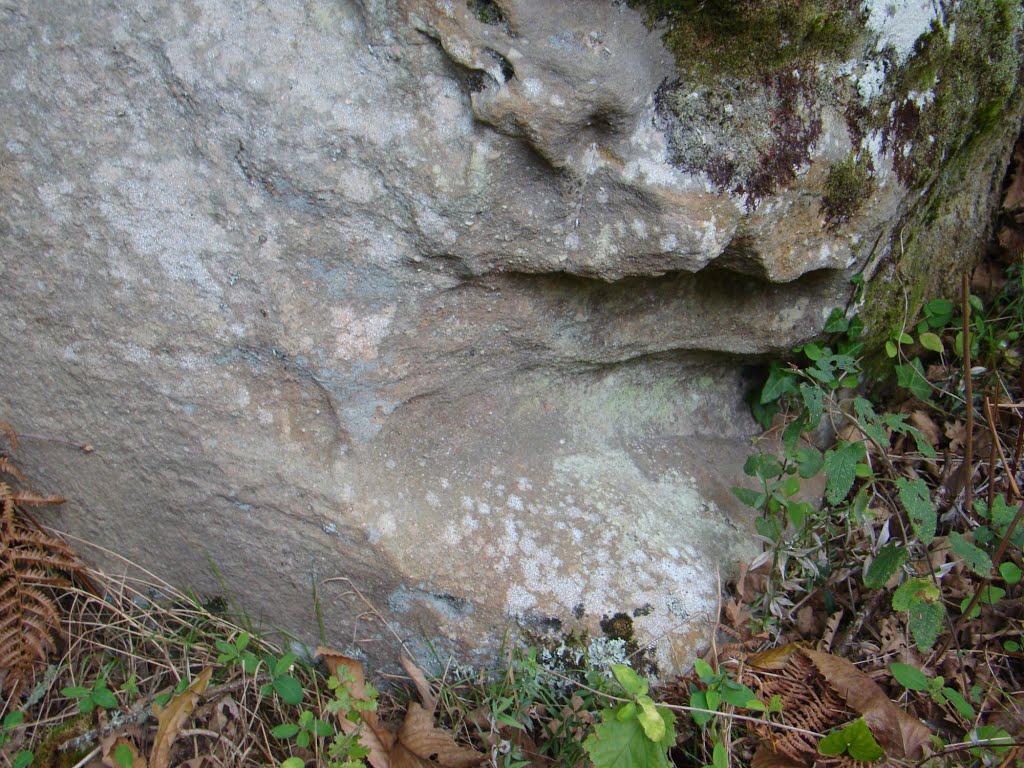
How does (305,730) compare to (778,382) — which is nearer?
(305,730)

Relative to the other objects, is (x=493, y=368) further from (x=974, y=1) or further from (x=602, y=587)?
(x=974, y=1)

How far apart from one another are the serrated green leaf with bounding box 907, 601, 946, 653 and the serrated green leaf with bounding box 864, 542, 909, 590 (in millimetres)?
92

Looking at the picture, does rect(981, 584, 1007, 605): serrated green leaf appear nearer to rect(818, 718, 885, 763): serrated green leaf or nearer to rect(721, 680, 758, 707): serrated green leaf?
rect(818, 718, 885, 763): serrated green leaf

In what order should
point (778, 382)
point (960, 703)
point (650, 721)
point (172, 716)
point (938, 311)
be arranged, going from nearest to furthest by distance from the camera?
point (650, 721), point (172, 716), point (960, 703), point (778, 382), point (938, 311)

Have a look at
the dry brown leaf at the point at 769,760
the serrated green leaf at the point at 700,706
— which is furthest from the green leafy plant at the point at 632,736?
the dry brown leaf at the point at 769,760

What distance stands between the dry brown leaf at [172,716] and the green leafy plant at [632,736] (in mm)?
945

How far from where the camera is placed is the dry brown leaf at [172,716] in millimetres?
1748

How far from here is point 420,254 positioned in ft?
5.99

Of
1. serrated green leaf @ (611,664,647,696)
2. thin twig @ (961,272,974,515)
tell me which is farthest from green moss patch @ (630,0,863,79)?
serrated green leaf @ (611,664,647,696)

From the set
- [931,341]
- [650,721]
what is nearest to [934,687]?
[650,721]

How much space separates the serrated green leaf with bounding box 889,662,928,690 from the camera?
183 cm

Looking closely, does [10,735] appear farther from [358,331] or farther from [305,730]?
[358,331]

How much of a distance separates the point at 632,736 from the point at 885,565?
2.70 ft

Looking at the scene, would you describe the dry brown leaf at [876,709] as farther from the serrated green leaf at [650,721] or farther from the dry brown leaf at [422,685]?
the dry brown leaf at [422,685]
